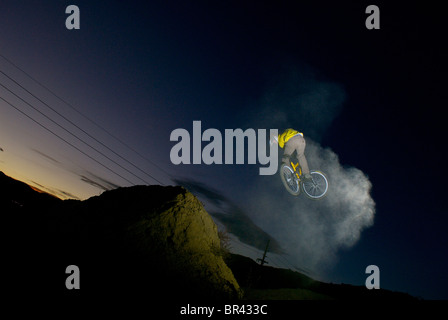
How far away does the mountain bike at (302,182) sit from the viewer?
36.6 ft

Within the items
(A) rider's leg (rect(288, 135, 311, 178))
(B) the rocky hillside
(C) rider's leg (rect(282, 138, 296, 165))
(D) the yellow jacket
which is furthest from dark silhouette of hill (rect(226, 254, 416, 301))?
(D) the yellow jacket

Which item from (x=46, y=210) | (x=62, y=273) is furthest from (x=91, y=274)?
(x=46, y=210)

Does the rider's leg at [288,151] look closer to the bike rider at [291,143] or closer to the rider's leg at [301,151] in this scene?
the bike rider at [291,143]

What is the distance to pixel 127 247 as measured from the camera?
24.2ft

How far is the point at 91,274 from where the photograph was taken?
21.4ft

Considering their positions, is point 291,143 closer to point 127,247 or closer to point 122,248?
point 127,247

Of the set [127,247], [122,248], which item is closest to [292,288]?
[127,247]

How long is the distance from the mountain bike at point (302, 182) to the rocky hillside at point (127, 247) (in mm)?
4404

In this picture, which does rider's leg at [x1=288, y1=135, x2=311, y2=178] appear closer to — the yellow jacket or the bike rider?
the bike rider

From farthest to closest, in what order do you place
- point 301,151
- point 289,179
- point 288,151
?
point 289,179 → point 301,151 → point 288,151

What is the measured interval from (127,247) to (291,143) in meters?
7.98

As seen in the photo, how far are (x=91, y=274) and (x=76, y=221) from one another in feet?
9.66
